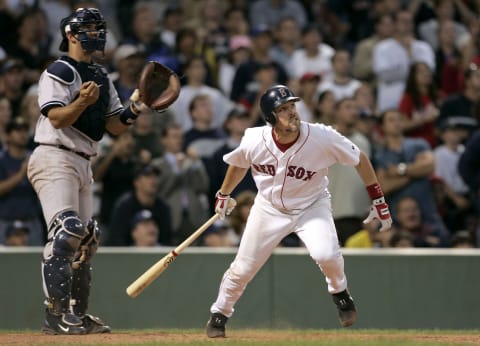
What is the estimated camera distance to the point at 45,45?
1441 centimetres

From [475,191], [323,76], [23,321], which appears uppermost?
[323,76]

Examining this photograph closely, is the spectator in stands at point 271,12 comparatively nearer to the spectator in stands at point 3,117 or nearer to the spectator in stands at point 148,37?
the spectator in stands at point 148,37

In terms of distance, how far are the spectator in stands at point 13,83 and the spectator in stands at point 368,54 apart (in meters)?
4.31

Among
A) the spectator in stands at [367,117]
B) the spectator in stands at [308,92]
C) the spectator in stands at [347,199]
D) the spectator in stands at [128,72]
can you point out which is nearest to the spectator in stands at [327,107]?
the spectator in stands at [367,117]

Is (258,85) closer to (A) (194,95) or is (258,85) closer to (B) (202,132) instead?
(A) (194,95)

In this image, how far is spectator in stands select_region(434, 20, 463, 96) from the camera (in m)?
15.0

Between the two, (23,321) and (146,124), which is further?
(146,124)

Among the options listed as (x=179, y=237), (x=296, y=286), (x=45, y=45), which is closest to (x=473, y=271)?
(x=296, y=286)

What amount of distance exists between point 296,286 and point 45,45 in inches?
201

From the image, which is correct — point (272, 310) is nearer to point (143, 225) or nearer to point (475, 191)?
point (143, 225)

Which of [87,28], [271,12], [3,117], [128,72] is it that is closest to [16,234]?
[3,117]

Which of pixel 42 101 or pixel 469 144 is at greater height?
pixel 42 101

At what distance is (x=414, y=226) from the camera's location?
1213 centimetres

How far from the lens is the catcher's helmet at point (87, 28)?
842cm
